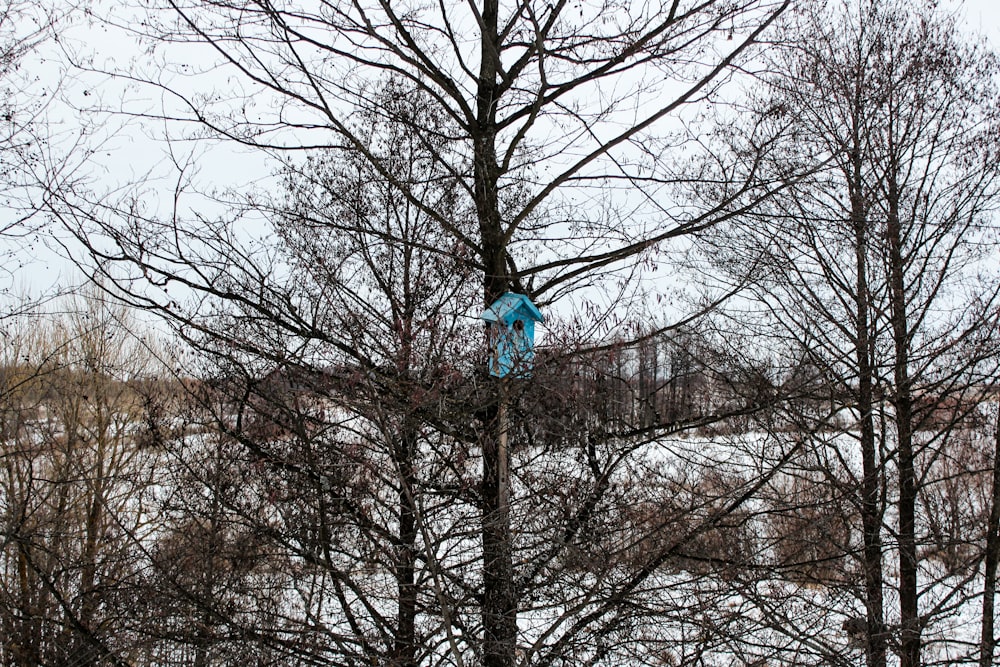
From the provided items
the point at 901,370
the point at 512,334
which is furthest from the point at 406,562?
the point at 901,370

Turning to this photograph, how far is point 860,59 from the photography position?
8312 mm

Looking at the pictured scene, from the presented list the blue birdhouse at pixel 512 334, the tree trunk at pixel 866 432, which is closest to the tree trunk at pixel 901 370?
the tree trunk at pixel 866 432

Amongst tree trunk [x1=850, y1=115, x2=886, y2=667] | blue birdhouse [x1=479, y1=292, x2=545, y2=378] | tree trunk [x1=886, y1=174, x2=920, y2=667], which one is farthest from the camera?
tree trunk [x1=886, y1=174, x2=920, y2=667]

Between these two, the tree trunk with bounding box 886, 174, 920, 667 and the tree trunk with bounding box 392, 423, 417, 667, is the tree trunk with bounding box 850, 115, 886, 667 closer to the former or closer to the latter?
the tree trunk with bounding box 886, 174, 920, 667

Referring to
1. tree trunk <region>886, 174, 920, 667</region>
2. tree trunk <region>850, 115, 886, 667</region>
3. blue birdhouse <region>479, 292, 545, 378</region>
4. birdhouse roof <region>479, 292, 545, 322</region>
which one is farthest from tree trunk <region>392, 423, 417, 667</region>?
tree trunk <region>886, 174, 920, 667</region>

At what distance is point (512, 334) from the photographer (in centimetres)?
391

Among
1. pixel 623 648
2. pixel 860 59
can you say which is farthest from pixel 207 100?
pixel 860 59

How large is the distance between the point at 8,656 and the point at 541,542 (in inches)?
270

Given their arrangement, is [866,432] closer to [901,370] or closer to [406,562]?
[901,370]

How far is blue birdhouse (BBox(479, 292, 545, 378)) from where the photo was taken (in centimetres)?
387

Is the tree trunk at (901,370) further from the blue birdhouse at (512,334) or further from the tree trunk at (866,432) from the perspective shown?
the blue birdhouse at (512,334)

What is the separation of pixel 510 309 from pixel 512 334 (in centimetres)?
25

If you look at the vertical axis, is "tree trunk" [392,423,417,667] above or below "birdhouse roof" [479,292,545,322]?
below

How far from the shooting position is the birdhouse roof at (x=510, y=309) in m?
4.09
